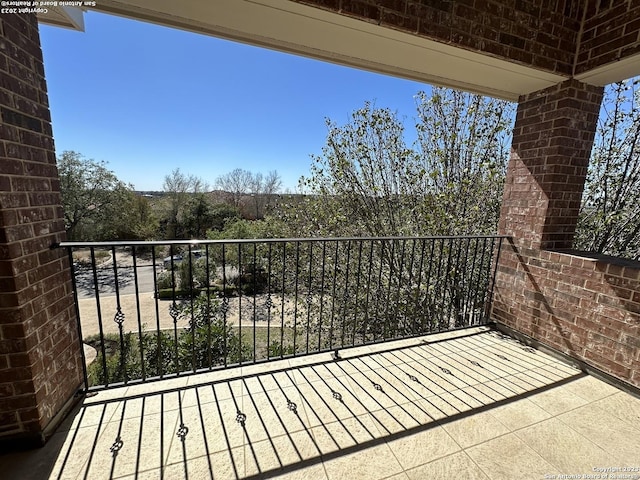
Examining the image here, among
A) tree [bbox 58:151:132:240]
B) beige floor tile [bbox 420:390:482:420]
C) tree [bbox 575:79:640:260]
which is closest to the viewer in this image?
beige floor tile [bbox 420:390:482:420]

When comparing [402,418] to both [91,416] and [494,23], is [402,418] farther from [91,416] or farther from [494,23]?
[494,23]

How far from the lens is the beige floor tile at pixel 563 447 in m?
1.30

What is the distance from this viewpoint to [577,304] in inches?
82.4

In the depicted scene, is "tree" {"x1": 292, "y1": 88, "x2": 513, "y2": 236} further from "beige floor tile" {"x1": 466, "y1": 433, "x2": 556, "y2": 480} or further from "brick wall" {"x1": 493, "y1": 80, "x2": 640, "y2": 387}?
"beige floor tile" {"x1": 466, "y1": 433, "x2": 556, "y2": 480}

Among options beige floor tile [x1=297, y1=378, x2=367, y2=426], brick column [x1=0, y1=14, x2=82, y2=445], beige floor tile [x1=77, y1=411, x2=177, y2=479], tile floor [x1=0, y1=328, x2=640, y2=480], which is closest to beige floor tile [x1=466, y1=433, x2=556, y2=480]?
tile floor [x1=0, y1=328, x2=640, y2=480]

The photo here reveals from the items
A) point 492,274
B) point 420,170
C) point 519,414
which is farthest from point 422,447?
point 420,170

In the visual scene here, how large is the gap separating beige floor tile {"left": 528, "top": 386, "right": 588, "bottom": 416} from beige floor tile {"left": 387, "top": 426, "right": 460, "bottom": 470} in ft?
2.44

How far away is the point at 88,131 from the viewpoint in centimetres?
1628

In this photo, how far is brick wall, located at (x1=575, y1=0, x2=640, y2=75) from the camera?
174 cm

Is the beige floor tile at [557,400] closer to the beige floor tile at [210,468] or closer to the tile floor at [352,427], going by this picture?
the tile floor at [352,427]

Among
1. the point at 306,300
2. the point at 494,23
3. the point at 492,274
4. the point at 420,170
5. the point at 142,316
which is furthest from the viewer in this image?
the point at 142,316

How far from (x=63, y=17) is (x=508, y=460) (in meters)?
3.23

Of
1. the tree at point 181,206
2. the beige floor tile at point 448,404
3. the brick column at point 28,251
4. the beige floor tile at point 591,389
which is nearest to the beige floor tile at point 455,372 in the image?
the beige floor tile at point 448,404

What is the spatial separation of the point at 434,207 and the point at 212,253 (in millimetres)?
9505
